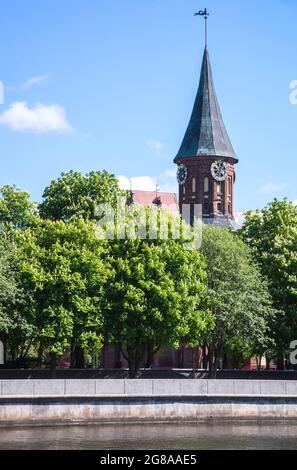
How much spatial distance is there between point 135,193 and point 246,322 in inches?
2507

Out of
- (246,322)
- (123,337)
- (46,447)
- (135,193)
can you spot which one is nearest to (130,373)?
(123,337)

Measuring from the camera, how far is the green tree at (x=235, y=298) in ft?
242

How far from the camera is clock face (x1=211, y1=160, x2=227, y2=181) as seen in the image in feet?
377

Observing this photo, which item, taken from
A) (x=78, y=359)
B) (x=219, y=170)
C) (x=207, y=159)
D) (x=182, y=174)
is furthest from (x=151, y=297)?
(x=182, y=174)

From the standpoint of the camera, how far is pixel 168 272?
70125 mm

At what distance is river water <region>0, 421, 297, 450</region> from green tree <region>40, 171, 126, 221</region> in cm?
2896

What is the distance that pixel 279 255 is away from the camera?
253ft

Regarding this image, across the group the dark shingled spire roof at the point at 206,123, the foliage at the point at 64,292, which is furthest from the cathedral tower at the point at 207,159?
the foliage at the point at 64,292

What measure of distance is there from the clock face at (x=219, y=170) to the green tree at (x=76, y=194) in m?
31.3

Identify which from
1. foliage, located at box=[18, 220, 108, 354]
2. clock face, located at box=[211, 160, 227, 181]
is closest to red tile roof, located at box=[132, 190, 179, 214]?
clock face, located at box=[211, 160, 227, 181]

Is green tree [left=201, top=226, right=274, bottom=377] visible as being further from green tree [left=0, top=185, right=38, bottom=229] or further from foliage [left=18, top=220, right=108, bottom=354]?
green tree [left=0, top=185, right=38, bottom=229]

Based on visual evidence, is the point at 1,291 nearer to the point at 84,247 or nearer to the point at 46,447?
the point at 84,247

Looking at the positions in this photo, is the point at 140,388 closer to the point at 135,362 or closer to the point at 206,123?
the point at 135,362
